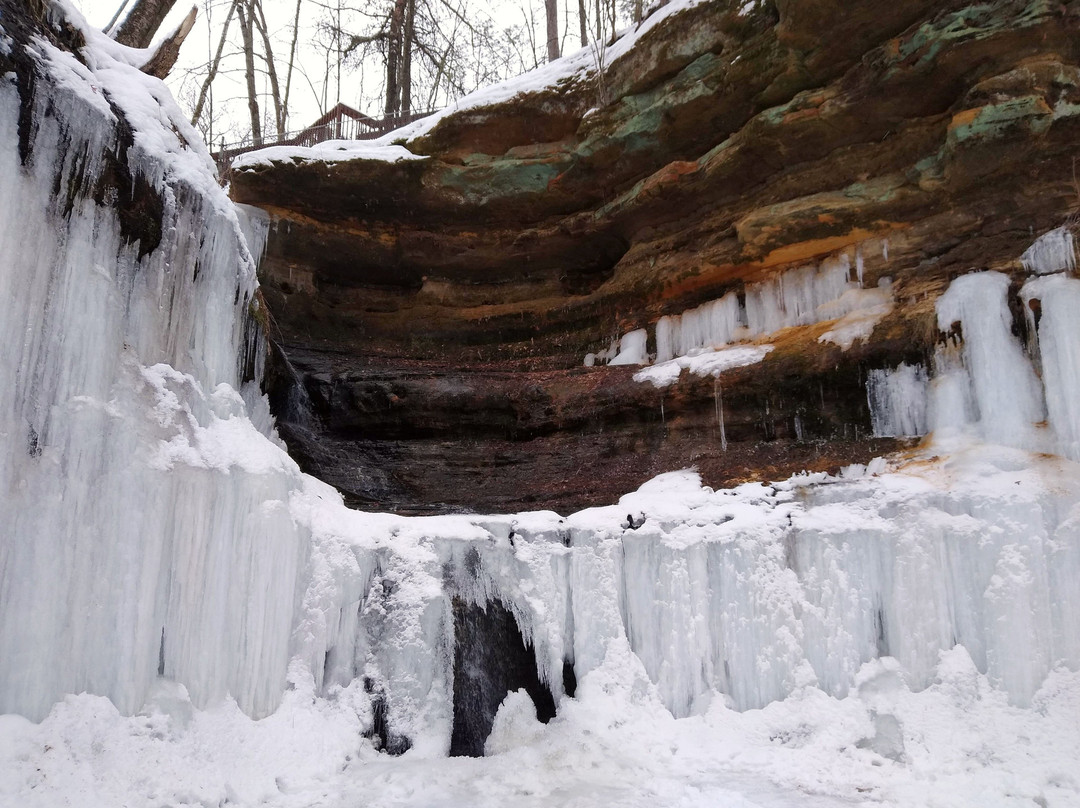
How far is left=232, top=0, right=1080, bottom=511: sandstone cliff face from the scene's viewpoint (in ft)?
25.8

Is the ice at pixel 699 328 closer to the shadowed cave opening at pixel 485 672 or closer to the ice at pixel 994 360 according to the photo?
the ice at pixel 994 360

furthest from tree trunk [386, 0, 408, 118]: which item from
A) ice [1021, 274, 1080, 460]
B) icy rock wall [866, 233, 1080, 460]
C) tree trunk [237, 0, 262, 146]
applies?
ice [1021, 274, 1080, 460]

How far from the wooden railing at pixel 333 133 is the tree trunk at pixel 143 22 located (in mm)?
6823

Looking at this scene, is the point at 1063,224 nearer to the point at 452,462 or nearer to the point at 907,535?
the point at 907,535

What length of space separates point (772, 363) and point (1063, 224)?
2.98 m

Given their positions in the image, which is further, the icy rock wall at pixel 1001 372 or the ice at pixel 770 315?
the ice at pixel 770 315

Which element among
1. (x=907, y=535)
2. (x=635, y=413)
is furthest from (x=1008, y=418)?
(x=635, y=413)

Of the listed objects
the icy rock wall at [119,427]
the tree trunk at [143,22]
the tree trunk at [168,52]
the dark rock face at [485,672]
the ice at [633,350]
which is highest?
the tree trunk at [143,22]

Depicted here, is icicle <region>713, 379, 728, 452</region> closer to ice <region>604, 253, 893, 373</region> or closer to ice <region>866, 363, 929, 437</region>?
ice <region>604, 253, 893, 373</region>

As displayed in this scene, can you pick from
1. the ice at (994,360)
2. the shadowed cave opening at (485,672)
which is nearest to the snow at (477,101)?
the ice at (994,360)

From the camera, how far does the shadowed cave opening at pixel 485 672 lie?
6418 millimetres

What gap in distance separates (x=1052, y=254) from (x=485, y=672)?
253 inches

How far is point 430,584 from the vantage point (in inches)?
270

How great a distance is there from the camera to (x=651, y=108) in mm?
9836
